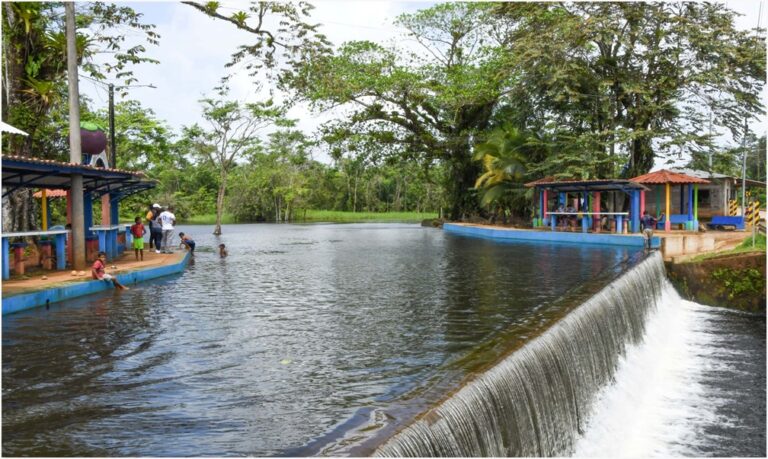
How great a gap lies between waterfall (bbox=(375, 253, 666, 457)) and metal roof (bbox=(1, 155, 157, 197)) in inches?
363

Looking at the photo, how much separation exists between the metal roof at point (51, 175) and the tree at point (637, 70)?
19.5 m

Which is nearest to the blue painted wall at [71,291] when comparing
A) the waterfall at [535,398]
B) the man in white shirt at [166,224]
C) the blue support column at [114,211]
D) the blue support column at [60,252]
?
the blue support column at [60,252]

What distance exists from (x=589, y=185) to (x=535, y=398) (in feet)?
72.3

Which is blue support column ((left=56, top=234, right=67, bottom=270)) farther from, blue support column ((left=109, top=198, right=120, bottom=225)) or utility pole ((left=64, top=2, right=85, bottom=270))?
blue support column ((left=109, top=198, right=120, bottom=225))

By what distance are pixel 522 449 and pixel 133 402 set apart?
3784 mm

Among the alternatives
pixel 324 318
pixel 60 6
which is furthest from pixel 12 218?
pixel 324 318

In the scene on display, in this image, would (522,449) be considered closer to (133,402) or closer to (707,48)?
(133,402)

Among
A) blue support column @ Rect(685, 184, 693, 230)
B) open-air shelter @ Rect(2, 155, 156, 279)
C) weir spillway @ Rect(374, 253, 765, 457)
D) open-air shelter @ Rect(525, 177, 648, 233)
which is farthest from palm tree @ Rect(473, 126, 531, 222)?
weir spillway @ Rect(374, 253, 765, 457)

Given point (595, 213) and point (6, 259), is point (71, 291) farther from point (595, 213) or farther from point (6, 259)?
point (595, 213)

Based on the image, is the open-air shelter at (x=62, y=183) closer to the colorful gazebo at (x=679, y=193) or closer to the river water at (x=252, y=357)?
the river water at (x=252, y=357)

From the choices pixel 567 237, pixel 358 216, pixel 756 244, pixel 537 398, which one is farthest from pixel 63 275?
pixel 358 216

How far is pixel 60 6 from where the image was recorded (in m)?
21.8

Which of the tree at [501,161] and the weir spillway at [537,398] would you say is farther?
the tree at [501,161]

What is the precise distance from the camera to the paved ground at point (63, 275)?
38.1 feet
